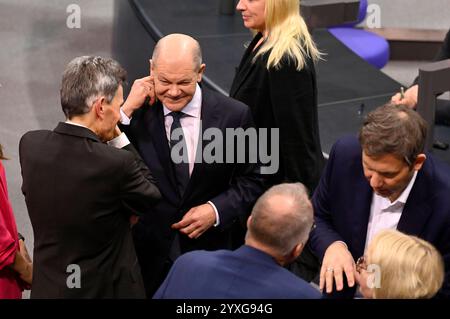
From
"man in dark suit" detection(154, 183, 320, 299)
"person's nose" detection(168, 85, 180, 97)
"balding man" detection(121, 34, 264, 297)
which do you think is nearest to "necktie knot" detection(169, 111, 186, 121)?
"balding man" detection(121, 34, 264, 297)

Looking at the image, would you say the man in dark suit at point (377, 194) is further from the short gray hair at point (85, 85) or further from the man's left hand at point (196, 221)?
the short gray hair at point (85, 85)

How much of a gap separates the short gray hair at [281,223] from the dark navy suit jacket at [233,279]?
1.9 inches

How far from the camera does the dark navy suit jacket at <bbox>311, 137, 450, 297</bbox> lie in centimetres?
278

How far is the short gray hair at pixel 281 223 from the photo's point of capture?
8.05 ft

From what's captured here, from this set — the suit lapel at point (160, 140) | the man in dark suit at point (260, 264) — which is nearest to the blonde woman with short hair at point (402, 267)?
the man in dark suit at point (260, 264)

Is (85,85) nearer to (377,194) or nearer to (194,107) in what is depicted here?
(194,107)

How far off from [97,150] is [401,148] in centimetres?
94

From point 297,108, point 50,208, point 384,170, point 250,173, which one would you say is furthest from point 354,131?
point 50,208

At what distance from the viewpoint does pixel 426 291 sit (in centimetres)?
247

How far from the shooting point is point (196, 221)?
316 cm

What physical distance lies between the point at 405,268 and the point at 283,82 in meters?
1.23

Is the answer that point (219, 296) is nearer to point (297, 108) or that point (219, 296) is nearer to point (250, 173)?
point (250, 173)

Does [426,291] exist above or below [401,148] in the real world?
below

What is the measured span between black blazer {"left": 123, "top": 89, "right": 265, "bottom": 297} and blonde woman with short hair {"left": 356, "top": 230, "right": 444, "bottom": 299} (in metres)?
0.80
